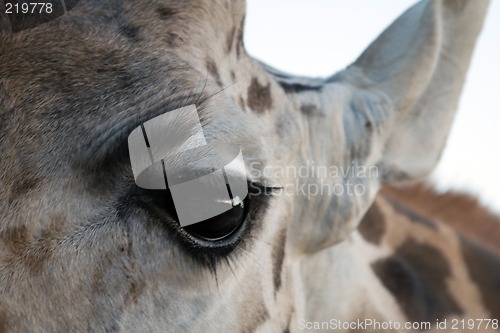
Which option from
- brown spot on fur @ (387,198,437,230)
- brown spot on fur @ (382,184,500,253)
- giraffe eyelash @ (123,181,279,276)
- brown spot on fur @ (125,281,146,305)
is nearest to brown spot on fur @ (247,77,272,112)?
giraffe eyelash @ (123,181,279,276)

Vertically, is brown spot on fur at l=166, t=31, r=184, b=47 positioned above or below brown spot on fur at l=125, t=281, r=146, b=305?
above

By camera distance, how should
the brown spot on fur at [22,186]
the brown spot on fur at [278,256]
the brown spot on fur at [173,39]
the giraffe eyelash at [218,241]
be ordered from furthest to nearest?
the brown spot on fur at [278,256], the brown spot on fur at [173,39], the giraffe eyelash at [218,241], the brown spot on fur at [22,186]

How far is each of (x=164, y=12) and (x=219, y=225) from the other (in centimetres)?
43

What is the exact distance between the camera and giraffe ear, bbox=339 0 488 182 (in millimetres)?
1776

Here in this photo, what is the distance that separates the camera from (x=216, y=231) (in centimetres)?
120

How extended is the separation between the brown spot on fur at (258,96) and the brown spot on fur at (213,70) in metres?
0.13

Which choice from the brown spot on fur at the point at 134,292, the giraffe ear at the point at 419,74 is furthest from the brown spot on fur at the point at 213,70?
the giraffe ear at the point at 419,74

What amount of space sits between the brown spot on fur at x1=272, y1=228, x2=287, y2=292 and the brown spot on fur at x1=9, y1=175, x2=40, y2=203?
0.57m

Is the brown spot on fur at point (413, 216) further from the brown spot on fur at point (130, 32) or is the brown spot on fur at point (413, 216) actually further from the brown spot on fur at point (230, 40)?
the brown spot on fur at point (130, 32)

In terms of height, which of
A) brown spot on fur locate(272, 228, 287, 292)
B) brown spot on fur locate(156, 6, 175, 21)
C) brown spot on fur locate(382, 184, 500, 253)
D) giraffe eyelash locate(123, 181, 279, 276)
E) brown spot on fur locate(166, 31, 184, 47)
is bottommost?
brown spot on fur locate(382, 184, 500, 253)

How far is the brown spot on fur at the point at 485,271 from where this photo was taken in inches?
82.3

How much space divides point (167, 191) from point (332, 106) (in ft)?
2.34

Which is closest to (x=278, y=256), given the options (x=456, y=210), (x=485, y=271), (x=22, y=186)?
(x=22, y=186)

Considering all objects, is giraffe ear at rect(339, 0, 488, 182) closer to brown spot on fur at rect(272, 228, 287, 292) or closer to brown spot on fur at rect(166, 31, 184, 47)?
brown spot on fur at rect(272, 228, 287, 292)
